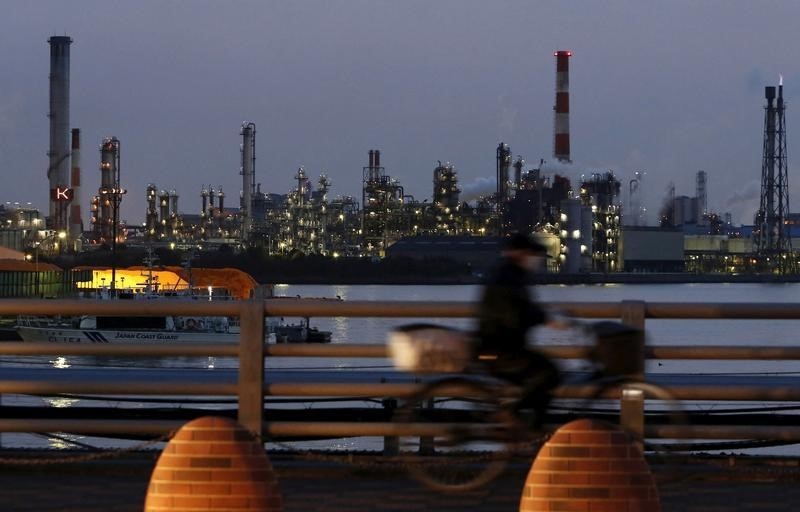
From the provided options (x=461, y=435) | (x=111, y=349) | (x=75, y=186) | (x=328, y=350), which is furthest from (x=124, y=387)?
(x=75, y=186)

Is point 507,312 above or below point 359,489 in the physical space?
above

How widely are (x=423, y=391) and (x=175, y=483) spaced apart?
→ 7.12 ft

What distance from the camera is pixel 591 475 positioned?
196 inches

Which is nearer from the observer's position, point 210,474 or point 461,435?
point 210,474

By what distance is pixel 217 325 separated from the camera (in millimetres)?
46250

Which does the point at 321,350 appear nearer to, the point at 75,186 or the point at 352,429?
the point at 352,429

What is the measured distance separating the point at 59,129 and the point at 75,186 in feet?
23.6

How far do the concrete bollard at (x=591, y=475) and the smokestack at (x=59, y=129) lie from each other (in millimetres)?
102825

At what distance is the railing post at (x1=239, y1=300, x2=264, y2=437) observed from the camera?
7.00 meters

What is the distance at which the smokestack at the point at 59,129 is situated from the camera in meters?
105

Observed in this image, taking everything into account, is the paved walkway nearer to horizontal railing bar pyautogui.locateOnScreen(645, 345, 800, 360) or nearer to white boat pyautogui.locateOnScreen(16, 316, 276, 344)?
horizontal railing bar pyautogui.locateOnScreen(645, 345, 800, 360)

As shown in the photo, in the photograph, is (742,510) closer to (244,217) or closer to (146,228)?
(244,217)

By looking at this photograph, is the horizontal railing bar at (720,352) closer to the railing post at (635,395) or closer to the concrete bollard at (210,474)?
the railing post at (635,395)

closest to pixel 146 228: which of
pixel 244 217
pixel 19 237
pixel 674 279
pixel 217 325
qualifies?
pixel 244 217
